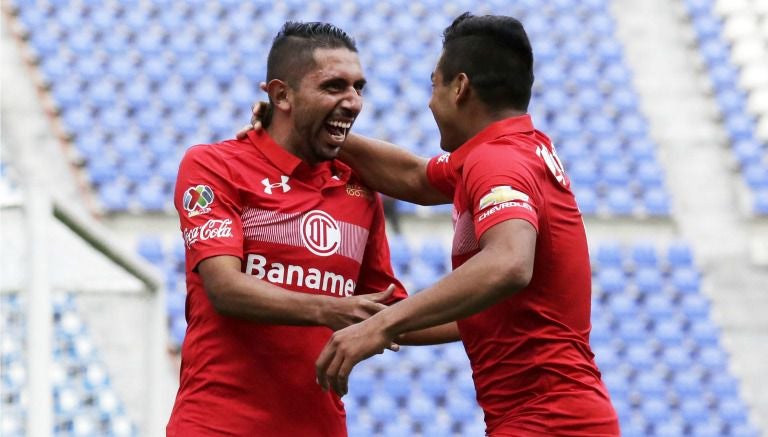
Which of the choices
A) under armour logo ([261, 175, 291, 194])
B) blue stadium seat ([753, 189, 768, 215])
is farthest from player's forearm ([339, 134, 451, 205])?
blue stadium seat ([753, 189, 768, 215])

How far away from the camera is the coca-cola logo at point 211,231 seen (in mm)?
3416

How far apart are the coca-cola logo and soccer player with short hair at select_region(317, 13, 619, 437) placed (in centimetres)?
53

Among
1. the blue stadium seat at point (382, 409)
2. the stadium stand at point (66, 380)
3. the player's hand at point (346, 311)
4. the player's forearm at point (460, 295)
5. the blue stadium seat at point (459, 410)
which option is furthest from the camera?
the blue stadium seat at point (459, 410)

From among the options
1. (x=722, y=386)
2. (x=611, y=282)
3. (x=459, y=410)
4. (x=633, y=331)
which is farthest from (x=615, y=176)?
(x=459, y=410)

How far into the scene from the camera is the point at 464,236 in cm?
325

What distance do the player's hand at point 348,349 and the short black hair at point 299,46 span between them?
3.05ft

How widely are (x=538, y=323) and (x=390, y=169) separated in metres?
0.96

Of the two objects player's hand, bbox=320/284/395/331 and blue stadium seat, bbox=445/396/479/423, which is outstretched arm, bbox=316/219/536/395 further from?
blue stadium seat, bbox=445/396/479/423

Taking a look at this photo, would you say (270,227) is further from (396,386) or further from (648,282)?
(648,282)

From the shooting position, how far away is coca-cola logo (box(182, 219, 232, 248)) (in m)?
3.42

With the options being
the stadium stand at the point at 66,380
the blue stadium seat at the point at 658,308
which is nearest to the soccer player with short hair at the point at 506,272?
the stadium stand at the point at 66,380

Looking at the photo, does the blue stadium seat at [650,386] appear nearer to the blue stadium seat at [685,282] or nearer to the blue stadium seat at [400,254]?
the blue stadium seat at [685,282]

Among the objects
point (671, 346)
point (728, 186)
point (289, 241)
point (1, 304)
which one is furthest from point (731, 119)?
point (289, 241)

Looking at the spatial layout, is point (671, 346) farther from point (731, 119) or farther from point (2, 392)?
point (2, 392)
